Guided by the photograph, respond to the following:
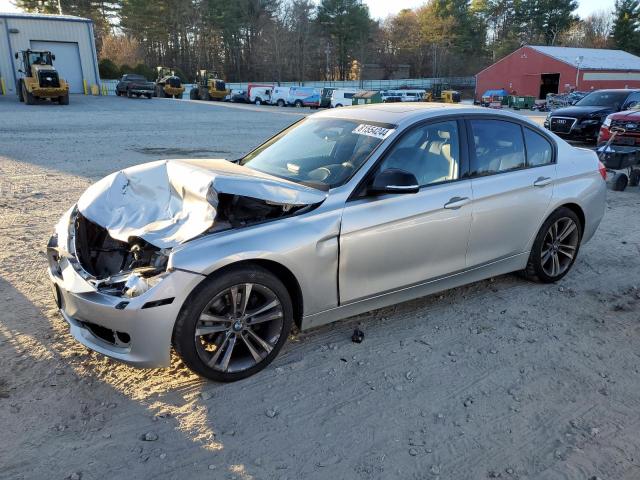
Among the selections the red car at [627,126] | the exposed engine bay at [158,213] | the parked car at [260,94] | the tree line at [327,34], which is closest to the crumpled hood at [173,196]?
the exposed engine bay at [158,213]

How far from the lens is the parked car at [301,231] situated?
306 cm

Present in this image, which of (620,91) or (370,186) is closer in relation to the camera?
(370,186)

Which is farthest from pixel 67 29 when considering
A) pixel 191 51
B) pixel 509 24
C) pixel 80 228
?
pixel 509 24

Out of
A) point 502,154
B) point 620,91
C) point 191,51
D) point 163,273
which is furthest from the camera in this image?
point 191,51

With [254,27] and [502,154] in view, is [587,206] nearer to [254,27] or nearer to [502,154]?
[502,154]

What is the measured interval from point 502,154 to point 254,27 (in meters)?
77.5

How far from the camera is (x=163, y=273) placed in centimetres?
297

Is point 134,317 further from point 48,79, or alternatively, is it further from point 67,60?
point 67,60

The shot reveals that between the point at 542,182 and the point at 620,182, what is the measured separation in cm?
595

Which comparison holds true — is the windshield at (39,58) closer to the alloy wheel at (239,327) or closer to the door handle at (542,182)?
the door handle at (542,182)

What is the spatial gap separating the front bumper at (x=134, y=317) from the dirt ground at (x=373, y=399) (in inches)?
11.4

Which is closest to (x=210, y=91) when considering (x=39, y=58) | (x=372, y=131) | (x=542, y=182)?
(x=39, y=58)

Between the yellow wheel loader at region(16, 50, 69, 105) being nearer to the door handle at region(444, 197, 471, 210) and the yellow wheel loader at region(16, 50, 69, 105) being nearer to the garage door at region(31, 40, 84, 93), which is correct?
the garage door at region(31, 40, 84, 93)

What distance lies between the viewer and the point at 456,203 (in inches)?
158
